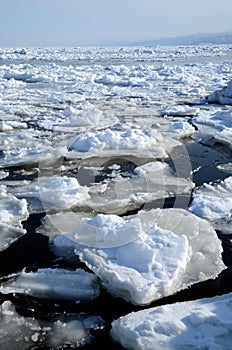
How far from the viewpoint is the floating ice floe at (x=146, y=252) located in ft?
8.80

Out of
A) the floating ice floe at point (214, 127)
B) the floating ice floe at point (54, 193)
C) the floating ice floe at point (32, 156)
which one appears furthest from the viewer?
the floating ice floe at point (214, 127)

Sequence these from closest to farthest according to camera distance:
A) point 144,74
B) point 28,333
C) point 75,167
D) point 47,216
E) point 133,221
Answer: point 28,333, point 133,221, point 47,216, point 75,167, point 144,74

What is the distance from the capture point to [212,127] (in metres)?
8.20

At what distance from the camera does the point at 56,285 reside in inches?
109

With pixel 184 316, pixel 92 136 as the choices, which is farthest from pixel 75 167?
pixel 184 316

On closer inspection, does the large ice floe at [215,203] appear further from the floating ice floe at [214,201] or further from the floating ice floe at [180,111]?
the floating ice floe at [180,111]

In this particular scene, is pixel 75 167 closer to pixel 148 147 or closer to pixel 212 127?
pixel 148 147

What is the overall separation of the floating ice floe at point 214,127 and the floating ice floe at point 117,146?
3.21ft

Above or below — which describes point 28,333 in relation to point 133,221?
below

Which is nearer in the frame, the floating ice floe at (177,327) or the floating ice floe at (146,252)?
the floating ice floe at (177,327)

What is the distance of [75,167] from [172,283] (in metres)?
3.14

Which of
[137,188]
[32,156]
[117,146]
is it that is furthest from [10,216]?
[117,146]

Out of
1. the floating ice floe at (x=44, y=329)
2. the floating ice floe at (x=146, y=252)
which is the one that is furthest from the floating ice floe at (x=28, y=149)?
the floating ice floe at (x=44, y=329)

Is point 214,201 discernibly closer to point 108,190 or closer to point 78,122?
point 108,190
